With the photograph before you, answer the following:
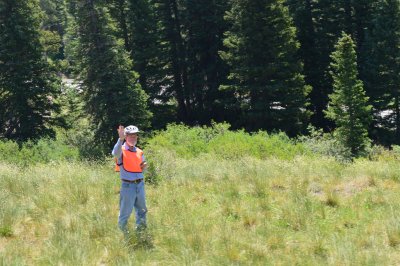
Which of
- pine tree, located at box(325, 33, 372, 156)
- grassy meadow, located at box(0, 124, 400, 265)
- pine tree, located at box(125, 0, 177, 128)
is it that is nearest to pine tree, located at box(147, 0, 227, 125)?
pine tree, located at box(125, 0, 177, 128)

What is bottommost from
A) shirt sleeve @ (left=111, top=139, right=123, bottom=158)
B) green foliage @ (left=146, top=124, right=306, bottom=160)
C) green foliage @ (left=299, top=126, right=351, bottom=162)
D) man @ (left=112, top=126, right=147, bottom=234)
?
green foliage @ (left=299, top=126, right=351, bottom=162)

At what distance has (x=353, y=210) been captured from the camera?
8.33 metres

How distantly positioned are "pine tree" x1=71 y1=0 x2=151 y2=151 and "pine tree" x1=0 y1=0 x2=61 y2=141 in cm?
379

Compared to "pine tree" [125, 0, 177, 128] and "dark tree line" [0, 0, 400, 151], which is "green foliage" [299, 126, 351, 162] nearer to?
"dark tree line" [0, 0, 400, 151]

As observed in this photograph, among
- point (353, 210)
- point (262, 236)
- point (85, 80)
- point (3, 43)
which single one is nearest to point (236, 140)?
point (85, 80)

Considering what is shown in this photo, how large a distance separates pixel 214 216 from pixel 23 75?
2061 centimetres

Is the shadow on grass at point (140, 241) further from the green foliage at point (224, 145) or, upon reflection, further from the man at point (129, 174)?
the green foliage at point (224, 145)

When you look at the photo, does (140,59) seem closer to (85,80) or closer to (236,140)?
(85,80)

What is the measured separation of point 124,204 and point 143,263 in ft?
3.97

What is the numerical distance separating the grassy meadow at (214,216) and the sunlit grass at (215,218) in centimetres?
2

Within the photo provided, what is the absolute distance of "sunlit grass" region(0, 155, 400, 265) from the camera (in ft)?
20.7

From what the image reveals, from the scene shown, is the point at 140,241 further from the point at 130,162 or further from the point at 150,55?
the point at 150,55

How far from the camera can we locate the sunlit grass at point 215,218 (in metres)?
6.32

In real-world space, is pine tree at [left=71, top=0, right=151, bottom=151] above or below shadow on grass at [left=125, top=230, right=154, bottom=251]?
above
